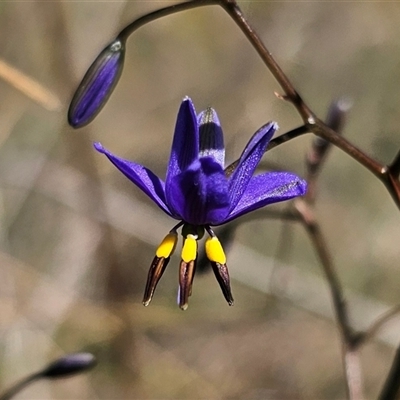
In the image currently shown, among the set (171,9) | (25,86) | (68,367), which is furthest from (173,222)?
(171,9)

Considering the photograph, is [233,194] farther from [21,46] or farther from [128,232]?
[21,46]

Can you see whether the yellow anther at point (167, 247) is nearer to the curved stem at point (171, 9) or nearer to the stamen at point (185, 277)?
the stamen at point (185, 277)

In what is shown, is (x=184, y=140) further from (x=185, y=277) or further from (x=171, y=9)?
(x=171, y=9)

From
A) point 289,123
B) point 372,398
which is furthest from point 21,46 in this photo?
point 372,398

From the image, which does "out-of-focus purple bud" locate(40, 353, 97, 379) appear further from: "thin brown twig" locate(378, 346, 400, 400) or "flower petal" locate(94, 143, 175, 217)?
"thin brown twig" locate(378, 346, 400, 400)

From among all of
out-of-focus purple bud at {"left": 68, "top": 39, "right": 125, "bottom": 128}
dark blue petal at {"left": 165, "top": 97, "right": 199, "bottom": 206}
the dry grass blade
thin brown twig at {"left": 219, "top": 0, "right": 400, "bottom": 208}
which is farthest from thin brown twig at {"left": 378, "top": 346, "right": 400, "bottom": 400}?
the dry grass blade

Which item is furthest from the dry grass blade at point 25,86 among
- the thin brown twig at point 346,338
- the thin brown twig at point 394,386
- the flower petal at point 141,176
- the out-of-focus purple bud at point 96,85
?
the thin brown twig at point 394,386
